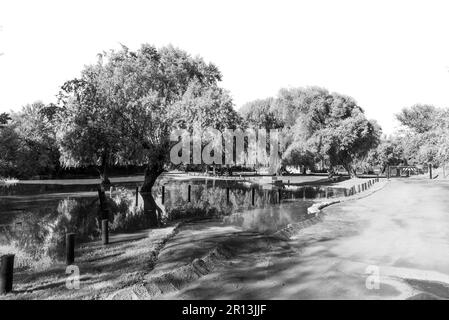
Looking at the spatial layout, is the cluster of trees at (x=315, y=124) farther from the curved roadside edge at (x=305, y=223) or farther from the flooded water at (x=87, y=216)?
the flooded water at (x=87, y=216)

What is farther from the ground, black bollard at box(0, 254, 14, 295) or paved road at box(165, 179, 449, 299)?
black bollard at box(0, 254, 14, 295)

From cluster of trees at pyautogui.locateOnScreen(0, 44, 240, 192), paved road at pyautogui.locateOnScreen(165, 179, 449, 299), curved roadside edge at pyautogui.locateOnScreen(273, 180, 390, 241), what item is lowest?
paved road at pyautogui.locateOnScreen(165, 179, 449, 299)

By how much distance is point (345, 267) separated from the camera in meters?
8.95

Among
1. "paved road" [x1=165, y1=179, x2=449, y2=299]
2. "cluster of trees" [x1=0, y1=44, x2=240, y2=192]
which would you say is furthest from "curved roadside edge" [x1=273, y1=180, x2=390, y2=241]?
"cluster of trees" [x1=0, y1=44, x2=240, y2=192]

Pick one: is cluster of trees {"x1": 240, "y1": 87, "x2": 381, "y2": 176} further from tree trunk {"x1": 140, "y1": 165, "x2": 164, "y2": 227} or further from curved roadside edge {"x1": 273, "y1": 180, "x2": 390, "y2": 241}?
curved roadside edge {"x1": 273, "y1": 180, "x2": 390, "y2": 241}

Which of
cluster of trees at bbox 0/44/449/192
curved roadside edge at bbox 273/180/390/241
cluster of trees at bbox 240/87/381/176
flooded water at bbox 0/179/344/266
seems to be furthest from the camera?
cluster of trees at bbox 240/87/381/176

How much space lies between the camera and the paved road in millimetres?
7293

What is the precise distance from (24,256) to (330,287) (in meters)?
9.53

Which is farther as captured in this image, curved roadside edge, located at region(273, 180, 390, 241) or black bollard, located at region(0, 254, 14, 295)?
curved roadside edge, located at region(273, 180, 390, 241)

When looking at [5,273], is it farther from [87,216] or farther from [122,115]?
[122,115]

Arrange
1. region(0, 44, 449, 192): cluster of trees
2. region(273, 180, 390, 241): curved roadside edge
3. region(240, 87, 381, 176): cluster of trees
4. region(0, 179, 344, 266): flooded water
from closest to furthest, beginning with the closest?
region(0, 179, 344, 266): flooded water < region(273, 180, 390, 241): curved roadside edge < region(0, 44, 449, 192): cluster of trees < region(240, 87, 381, 176): cluster of trees

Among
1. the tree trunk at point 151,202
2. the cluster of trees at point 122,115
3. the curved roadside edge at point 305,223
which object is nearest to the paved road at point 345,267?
the curved roadside edge at point 305,223

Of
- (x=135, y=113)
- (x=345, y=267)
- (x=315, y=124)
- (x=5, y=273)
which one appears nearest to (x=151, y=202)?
(x=135, y=113)

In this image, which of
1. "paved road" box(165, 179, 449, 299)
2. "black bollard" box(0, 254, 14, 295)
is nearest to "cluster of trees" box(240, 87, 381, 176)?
"paved road" box(165, 179, 449, 299)
